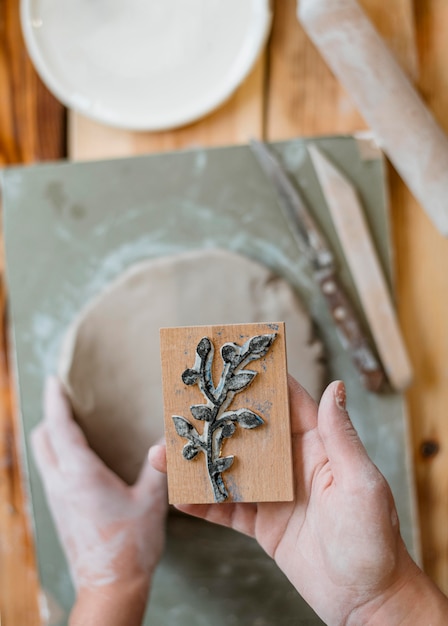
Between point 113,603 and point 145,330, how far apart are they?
11.8 inches

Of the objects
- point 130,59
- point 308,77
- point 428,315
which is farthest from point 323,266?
point 130,59

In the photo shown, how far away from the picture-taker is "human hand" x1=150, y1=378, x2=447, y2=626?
47 centimetres

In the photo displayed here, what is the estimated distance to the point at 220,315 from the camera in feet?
2.41

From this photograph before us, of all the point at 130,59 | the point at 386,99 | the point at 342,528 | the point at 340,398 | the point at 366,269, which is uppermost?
the point at 130,59

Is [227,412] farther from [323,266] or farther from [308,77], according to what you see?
[308,77]

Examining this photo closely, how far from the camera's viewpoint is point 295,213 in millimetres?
756

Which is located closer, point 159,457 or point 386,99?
point 159,457

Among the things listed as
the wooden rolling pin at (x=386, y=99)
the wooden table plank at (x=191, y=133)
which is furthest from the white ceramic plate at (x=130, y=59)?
the wooden rolling pin at (x=386, y=99)

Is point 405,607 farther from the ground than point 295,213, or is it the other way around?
point 295,213

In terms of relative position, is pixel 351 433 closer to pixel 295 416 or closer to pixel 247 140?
pixel 295 416

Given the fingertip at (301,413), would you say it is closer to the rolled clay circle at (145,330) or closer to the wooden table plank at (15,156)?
the rolled clay circle at (145,330)

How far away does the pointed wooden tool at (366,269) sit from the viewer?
73 cm

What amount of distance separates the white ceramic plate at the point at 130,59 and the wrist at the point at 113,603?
55 centimetres

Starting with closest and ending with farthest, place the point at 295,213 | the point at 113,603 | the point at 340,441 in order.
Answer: the point at 340,441 < the point at 113,603 < the point at 295,213
